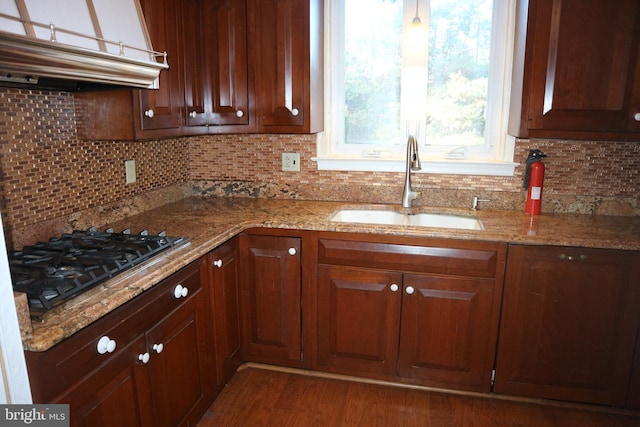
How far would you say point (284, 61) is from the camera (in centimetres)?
232

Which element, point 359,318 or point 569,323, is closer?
point 569,323

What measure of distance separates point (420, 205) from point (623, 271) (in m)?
1.01

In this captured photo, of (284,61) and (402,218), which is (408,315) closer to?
(402,218)

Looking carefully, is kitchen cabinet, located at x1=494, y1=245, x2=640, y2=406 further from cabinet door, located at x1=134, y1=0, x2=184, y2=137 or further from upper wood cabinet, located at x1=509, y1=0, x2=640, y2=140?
cabinet door, located at x1=134, y1=0, x2=184, y2=137

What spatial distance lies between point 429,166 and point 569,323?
1.04m

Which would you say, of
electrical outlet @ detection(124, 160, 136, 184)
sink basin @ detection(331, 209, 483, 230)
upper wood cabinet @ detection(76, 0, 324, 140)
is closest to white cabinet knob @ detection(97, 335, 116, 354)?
upper wood cabinet @ detection(76, 0, 324, 140)

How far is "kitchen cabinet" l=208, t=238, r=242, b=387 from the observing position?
2057mm

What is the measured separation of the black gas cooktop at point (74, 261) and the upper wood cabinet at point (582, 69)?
1714 mm

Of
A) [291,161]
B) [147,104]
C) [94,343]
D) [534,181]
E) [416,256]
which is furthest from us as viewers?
[291,161]

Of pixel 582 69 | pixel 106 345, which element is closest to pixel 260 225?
pixel 106 345

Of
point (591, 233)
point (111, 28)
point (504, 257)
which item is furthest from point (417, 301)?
point (111, 28)

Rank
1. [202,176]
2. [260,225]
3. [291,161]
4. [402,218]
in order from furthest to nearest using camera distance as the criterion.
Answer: [202,176] < [291,161] < [402,218] < [260,225]

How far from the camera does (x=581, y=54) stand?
6.59ft

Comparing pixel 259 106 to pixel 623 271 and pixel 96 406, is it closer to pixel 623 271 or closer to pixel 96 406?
pixel 96 406
